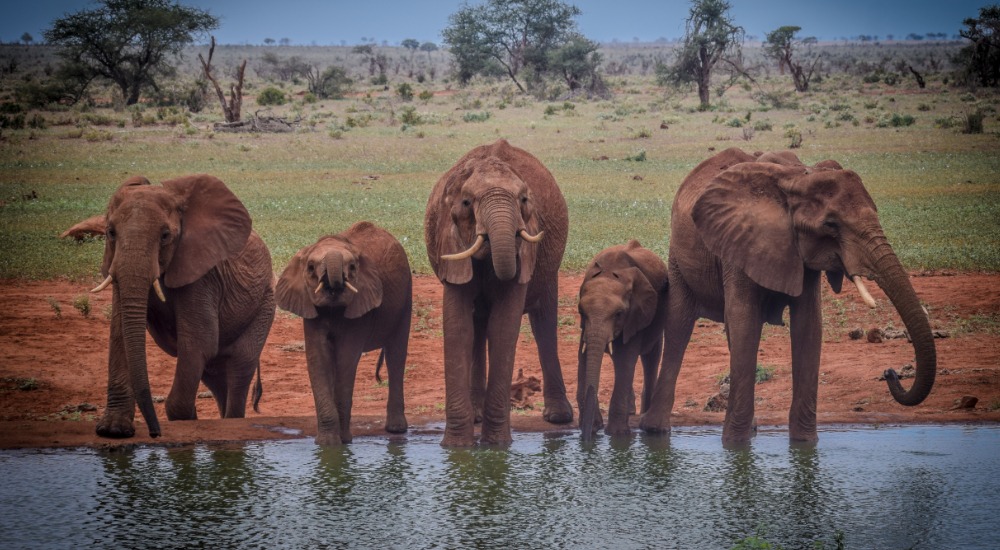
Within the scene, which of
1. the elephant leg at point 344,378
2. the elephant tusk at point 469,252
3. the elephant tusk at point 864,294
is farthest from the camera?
the elephant leg at point 344,378

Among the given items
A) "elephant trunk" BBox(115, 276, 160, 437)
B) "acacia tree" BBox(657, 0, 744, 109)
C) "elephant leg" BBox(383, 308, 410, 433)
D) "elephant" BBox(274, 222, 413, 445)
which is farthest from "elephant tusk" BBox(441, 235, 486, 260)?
"acacia tree" BBox(657, 0, 744, 109)

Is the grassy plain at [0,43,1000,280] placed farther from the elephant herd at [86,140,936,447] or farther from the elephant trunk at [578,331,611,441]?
the elephant trunk at [578,331,611,441]

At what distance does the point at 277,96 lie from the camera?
5294 centimetres

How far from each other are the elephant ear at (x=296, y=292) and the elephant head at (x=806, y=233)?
3.19m

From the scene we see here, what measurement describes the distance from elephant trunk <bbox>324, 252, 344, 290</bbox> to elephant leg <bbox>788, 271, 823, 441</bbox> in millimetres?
3557

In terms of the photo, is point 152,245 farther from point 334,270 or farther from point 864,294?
point 864,294

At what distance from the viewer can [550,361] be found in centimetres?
1119

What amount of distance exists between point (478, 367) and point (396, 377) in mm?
708

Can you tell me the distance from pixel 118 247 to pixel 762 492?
507 centimetres

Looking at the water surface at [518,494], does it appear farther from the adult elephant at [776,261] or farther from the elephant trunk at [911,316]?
the elephant trunk at [911,316]

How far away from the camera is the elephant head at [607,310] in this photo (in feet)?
32.8

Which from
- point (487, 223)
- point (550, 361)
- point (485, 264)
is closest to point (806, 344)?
point (550, 361)

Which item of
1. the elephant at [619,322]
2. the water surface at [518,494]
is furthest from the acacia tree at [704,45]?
the water surface at [518,494]

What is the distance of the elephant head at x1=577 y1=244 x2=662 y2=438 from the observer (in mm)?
10000
